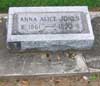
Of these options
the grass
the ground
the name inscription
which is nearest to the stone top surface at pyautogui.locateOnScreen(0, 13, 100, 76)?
the ground

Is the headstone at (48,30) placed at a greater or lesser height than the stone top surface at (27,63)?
greater

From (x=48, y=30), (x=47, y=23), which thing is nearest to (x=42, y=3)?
(x=47, y=23)

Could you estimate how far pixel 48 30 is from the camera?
17.9 feet

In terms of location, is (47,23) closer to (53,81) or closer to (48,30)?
(48,30)

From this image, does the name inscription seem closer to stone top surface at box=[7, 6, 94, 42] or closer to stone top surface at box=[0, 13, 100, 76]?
stone top surface at box=[7, 6, 94, 42]

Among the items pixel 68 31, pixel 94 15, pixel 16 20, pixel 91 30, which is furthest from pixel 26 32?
pixel 94 15

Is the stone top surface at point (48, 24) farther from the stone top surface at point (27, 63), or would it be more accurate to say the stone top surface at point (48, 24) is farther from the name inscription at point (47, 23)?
the stone top surface at point (27, 63)

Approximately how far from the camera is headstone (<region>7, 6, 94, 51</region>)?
17.5 ft

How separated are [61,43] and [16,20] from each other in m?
0.90

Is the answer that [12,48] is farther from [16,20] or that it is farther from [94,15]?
[94,15]

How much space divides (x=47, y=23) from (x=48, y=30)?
0.13 m

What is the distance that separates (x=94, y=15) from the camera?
6266 millimetres

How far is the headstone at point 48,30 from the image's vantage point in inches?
210

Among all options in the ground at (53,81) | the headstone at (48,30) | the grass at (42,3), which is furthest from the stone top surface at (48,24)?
the ground at (53,81)
